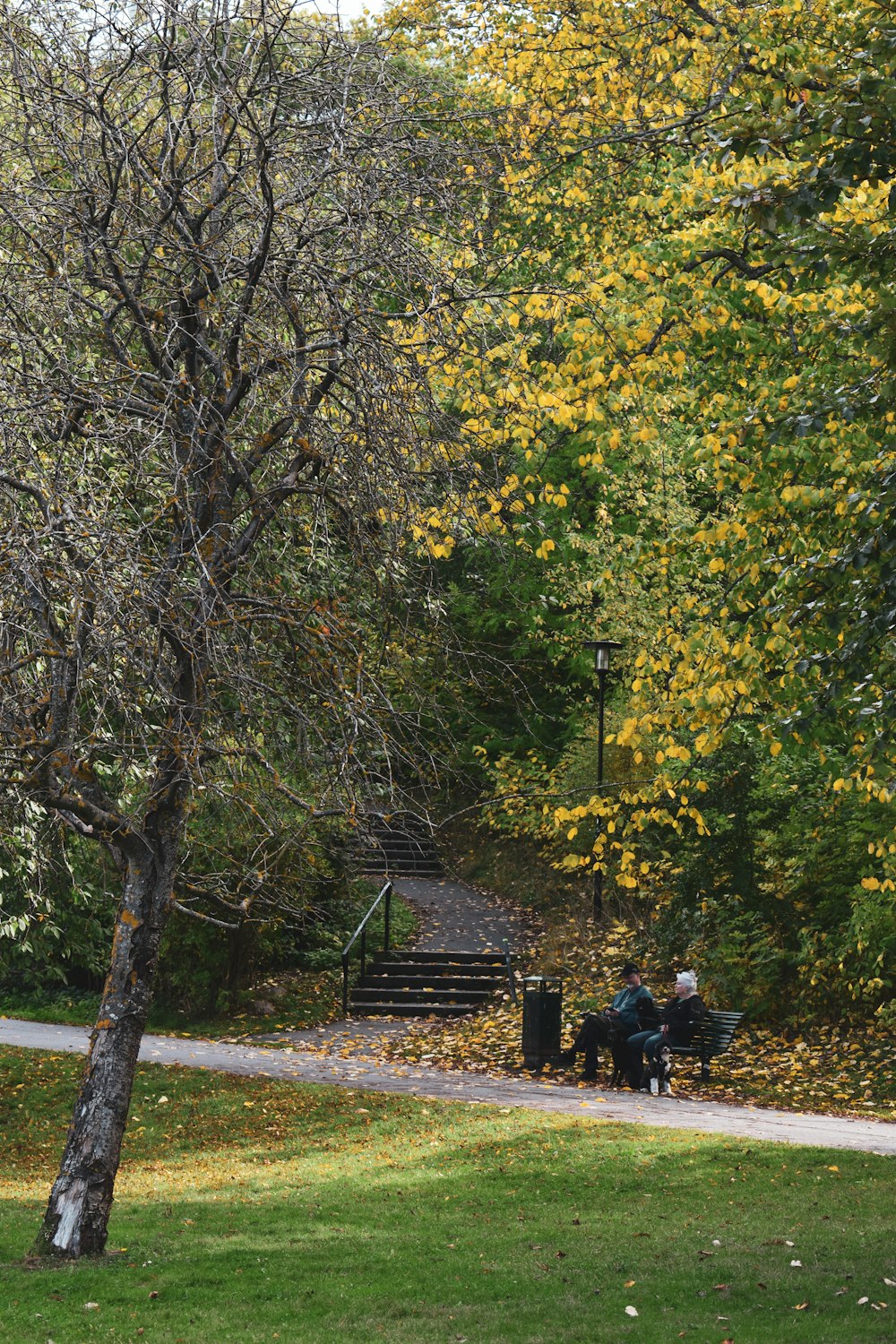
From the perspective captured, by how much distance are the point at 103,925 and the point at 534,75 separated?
40.1ft

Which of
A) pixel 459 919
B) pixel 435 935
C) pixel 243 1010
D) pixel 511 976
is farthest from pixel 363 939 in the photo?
pixel 459 919

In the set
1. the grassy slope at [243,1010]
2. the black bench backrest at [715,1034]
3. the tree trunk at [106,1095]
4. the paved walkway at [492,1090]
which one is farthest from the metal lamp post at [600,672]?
the tree trunk at [106,1095]

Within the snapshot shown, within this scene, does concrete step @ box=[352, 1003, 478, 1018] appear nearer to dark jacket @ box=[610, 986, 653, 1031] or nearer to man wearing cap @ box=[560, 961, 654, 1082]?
man wearing cap @ box=[560, 961, 654, 1082]

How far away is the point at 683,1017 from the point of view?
45.2 ft

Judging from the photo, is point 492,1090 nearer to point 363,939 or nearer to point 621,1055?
point 621,1055

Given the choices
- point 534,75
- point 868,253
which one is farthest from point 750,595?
point 534,75

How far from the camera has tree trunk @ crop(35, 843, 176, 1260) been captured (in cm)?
716

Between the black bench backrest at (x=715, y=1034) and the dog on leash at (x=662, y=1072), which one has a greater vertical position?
the black bench backrest at (x=715, y=1034)

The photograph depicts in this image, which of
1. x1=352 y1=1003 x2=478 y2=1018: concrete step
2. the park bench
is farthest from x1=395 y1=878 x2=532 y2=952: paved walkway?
the park bench

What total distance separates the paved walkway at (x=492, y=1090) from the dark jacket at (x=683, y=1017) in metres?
0.73

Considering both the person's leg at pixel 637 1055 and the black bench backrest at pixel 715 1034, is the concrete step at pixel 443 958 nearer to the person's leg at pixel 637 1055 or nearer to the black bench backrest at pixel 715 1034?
the person's leg at pixel 637 1055

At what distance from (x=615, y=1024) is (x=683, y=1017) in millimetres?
709

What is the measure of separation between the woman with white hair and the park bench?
6 cm

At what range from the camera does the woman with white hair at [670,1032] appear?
13461 millimetres
